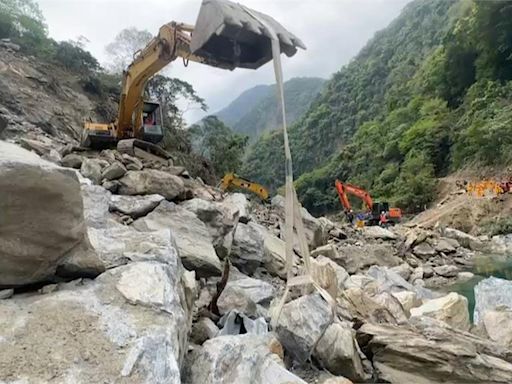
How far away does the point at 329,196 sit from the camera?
46062 millimetres

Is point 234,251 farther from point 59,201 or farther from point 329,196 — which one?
point 329,196

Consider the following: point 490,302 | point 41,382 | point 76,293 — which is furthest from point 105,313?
point 490,302

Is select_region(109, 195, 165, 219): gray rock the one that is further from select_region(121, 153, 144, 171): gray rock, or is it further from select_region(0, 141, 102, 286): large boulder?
select_region(0, 141, 102, 286): large boulder

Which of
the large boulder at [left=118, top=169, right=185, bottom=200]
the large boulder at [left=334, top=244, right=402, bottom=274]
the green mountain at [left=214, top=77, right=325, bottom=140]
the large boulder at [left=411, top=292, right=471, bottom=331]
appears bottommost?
the large boulder at [left=334, top=244, right=402, bottom=274]

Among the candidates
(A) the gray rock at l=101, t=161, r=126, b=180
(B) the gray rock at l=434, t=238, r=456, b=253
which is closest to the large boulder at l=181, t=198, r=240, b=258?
(A) the gray rock at l=101, t=161, r=126, b=180

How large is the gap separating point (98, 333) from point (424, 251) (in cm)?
1374

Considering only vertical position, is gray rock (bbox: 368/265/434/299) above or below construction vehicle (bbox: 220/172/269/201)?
below

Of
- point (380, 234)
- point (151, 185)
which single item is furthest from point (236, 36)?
point (380, 234)

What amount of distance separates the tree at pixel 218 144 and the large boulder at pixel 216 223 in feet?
54.0

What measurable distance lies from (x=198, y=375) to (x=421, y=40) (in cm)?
7286

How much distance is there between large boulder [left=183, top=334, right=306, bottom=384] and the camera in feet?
6.59

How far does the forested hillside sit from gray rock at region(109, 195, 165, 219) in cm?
2314

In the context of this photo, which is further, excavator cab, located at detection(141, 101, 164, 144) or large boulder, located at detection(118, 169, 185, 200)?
excavator cab, located at detection(141, 101, 164, 144)

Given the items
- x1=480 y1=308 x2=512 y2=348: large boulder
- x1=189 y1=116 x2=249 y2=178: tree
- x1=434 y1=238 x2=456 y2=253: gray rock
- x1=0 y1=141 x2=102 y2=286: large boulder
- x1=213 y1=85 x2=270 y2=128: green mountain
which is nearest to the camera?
x1=0 y1=141 x2=102 y2=286: large boulder
